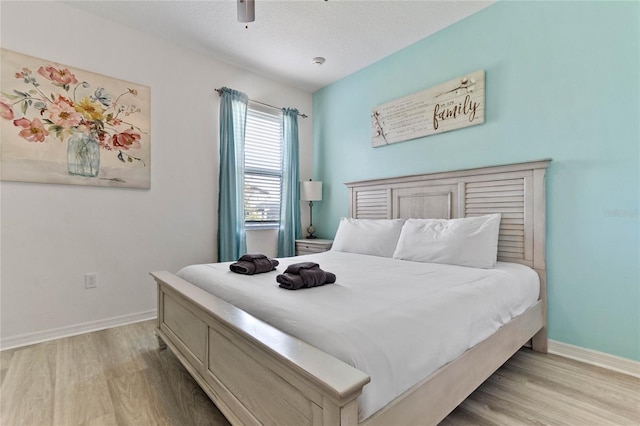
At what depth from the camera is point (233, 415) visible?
1242 millimetres

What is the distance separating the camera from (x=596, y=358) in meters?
1.97

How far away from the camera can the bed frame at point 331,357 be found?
886 mm

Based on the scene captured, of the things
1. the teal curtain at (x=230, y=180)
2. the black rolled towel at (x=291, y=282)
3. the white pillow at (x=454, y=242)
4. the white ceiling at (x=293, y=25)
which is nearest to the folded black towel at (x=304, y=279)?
the black rolled towel at (x=291, y=282)

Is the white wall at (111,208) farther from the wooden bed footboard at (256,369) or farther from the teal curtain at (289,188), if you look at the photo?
the wooden bed footboard at (256,369)

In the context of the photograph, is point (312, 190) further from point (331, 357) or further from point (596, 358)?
point (331, 357)

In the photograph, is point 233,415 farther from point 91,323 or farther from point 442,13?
point 442,13

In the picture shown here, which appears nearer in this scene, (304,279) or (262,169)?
(304,279)

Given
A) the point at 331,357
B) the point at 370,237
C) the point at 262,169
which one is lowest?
the point at 331,357

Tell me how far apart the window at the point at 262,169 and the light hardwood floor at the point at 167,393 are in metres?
1.89

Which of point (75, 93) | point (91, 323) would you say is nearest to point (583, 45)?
point (75, 93)

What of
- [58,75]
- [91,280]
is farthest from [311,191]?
[58,75]

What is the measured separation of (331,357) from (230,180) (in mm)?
2733

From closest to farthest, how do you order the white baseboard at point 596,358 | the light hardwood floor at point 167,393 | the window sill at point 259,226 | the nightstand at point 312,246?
1. the light hardwood floor at point 167,393
2. the white baseboard at point 596,358
3. the nightstand at point 312,246
4. the window sill at point 259,226

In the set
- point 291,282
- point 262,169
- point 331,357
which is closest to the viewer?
point 331,357
